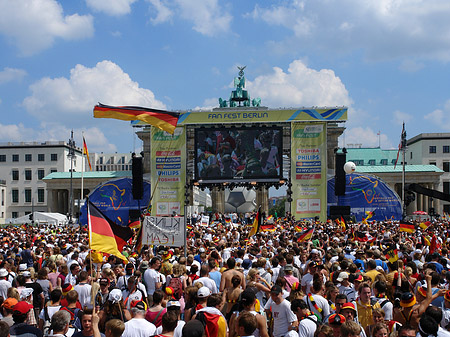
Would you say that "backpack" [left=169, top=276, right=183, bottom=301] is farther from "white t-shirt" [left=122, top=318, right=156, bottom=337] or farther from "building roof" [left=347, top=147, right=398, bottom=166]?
"building roof" [left=347, top=147, right=398, bottom=166]

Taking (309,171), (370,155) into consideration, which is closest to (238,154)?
(309,171)

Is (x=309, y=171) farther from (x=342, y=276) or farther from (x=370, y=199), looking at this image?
(x=342, y=276)

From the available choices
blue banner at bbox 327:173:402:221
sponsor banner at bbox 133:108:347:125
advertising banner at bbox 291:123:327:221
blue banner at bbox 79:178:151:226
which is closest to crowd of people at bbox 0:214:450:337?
advertising banner at bbox 291:123:327:221

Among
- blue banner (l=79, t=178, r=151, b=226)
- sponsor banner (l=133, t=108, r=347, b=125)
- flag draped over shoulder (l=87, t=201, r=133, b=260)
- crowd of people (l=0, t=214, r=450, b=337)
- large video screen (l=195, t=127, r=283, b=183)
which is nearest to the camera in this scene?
crowd of people (l=0, t=214, r=450, b=337)

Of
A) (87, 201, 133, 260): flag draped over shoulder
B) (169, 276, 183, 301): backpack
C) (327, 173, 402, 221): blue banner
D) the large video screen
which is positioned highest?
the large video screen

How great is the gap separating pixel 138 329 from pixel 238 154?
46.8 meters

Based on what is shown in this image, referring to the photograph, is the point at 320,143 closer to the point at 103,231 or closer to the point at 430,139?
the point at 103,231

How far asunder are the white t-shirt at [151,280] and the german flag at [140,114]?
6.17m

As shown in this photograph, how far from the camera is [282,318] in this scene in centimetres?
825

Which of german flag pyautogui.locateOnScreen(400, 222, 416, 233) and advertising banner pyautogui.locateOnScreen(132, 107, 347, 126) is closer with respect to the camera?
german flag pyautogui.locateOnScreen(400, 222, 416, 233)

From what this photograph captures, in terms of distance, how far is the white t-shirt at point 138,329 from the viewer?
7012mm

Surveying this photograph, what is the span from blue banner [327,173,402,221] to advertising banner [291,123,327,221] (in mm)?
10971

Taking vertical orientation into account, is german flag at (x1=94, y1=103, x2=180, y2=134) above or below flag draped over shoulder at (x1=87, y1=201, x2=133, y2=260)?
above

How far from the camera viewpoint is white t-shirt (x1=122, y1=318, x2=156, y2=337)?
701 centimetres
